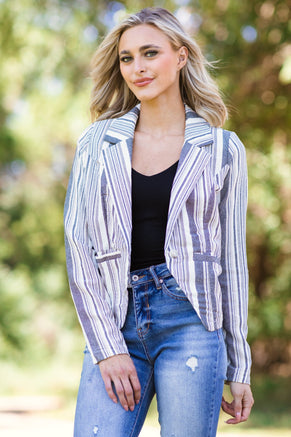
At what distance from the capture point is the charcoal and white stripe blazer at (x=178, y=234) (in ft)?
7.65

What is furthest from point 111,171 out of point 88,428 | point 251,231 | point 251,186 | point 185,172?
point 251,231

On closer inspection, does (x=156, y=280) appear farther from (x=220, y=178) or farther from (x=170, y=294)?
(x=220, y=178)

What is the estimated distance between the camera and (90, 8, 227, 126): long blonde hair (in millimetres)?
2619

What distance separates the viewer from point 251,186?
956 centimetres

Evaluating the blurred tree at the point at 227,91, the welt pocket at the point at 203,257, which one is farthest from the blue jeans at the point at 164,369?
the blurred tree at the point at 227,91

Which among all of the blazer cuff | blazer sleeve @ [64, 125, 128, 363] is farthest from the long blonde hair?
the blazer cuff

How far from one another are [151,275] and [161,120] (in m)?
0.64

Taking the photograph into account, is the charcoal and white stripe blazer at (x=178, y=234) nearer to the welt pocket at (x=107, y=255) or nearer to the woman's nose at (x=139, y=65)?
the welt pocket at (x=107, y=255)

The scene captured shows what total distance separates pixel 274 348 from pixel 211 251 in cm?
1040

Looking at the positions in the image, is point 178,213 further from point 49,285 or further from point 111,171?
point 49,285

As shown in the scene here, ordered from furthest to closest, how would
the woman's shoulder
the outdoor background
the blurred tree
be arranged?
→ 1. the outdoor background
2. the blurred tree
3. the woman's shoulder

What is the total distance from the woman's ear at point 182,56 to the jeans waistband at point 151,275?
2.75ft

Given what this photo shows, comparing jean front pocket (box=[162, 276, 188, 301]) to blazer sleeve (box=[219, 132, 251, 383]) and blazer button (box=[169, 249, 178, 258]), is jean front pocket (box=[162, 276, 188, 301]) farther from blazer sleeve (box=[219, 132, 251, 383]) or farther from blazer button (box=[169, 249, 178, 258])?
blazer sleeve (box=[219, 132, 251, 383])

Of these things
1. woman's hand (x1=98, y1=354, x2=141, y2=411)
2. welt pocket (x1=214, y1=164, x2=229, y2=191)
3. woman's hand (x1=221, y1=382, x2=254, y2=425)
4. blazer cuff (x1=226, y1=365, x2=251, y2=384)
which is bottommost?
woman's hand (x1=221, y1=382, x2=254, y2=425)
